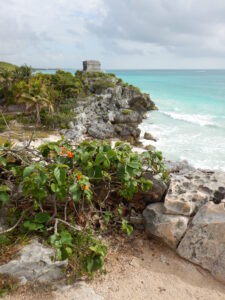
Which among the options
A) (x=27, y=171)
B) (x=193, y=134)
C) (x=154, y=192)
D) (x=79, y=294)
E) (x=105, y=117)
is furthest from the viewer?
(x=193, y=134)

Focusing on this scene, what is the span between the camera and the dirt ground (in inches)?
134

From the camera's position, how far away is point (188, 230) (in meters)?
4.07

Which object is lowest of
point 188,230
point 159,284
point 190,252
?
point 159,284

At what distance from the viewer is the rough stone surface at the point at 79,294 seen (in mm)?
3270

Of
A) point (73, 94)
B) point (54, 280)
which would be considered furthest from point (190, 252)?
point (73, 94)

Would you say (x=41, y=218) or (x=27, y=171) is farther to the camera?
(x=41, y=218)

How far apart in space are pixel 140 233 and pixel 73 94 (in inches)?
897

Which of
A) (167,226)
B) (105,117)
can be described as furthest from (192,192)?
(105,117)

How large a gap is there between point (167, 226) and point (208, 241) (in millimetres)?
665

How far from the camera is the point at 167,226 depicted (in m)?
4.12

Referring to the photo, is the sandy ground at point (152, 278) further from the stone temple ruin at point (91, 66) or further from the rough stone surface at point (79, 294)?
the stone temple ruin at point (91, 66)

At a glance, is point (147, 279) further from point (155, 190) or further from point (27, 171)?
point (27, 171)

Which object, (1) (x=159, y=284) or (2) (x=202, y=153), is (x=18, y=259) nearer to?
(1) (x=159, y=284)

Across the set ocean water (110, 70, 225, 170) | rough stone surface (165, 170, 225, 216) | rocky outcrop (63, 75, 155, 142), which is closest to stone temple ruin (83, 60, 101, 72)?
rocky outcrop (63, 75, 155, 142)
